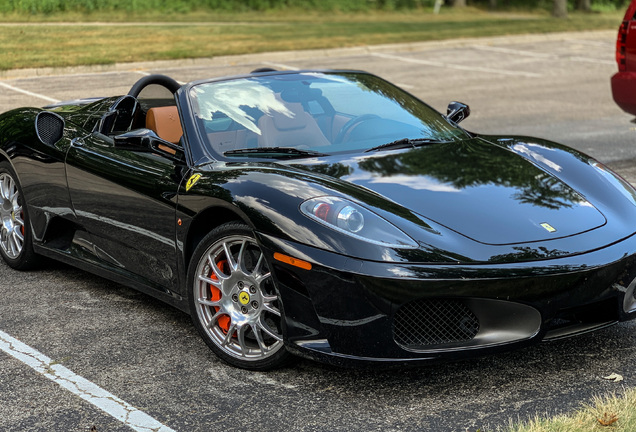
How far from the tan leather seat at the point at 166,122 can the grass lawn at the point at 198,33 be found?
1139cm

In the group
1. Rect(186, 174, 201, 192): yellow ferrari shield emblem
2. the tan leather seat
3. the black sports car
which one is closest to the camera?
the black sports car

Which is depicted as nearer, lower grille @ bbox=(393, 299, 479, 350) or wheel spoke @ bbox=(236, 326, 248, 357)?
lower grille @ bbox=(393, 299, 479, 350)

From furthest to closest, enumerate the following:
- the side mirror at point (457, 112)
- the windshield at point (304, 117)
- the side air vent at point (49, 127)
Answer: the side mirror at point (457, 112) < the side air vent at point (49, 127) < the windshield at point (304, 117)

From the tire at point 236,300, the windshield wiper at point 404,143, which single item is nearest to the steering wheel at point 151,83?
the windshield wiper at point 404,143

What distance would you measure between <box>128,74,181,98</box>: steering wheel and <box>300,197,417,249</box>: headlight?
2.14 meters

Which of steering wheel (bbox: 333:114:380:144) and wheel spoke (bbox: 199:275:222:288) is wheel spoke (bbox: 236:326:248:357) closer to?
wheel spoke (bbox: 199:275:222:288)

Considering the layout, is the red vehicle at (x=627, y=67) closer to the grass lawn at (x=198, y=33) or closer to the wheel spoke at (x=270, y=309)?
the wheel spoke at (x=270, y=309)

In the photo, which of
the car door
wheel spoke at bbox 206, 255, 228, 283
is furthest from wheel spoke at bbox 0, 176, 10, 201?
wheel spoke at bbox 206, 255, 228, 283

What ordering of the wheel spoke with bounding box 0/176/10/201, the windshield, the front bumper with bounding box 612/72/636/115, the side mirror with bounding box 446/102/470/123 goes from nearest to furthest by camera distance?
the windshield → the side mirror with bounding box 446/102/470/123 → the wheel spoke with bounding box 0/176/10/201 → the front bumper with bounding box 612/72/636/115

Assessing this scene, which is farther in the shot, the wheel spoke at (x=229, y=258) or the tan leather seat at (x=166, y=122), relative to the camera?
the tan leather seat at (x=166, y=122)

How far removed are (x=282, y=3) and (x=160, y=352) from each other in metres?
26.5

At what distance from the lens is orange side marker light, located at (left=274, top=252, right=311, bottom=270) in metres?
4.02

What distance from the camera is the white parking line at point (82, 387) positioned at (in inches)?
151

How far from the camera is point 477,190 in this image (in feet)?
14.9
